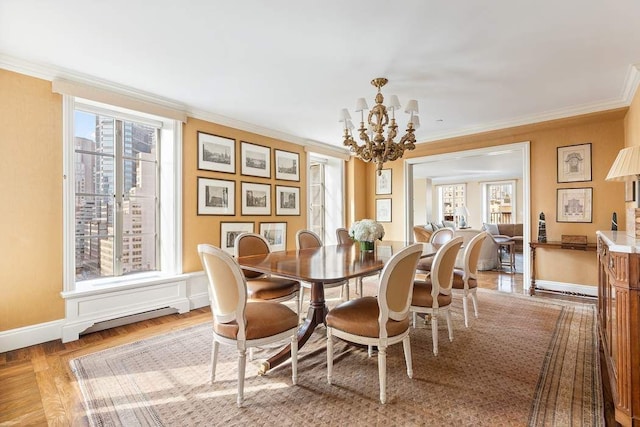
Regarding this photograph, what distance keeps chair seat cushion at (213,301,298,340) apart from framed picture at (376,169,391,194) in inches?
184

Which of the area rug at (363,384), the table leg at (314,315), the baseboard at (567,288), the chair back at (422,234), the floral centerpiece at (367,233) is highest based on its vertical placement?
the floral centerpiece at (367,233)

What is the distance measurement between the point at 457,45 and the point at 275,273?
227 cm

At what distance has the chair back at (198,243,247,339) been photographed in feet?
6.11

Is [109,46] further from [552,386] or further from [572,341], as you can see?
[572,341]

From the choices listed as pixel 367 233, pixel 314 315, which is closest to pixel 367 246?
pixel 367 233

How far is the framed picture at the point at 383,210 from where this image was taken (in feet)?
20.9

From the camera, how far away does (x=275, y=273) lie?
7.08 feet

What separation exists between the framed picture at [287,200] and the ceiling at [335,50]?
156 centimetres

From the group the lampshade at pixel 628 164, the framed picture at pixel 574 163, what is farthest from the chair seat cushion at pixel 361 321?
the framed picture at pixel 574 163

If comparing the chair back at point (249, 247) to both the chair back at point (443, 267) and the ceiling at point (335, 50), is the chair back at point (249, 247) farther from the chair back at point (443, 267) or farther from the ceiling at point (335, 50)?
the chair back at point (443, 267)

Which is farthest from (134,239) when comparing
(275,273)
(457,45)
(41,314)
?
(457,45)

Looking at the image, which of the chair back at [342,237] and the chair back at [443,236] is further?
the chair back at [342,237]

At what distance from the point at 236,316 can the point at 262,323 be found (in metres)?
0.17

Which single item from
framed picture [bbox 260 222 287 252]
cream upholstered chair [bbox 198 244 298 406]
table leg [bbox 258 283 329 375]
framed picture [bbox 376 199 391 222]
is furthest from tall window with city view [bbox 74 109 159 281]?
framed picture [bbox 376 199 391 222]
